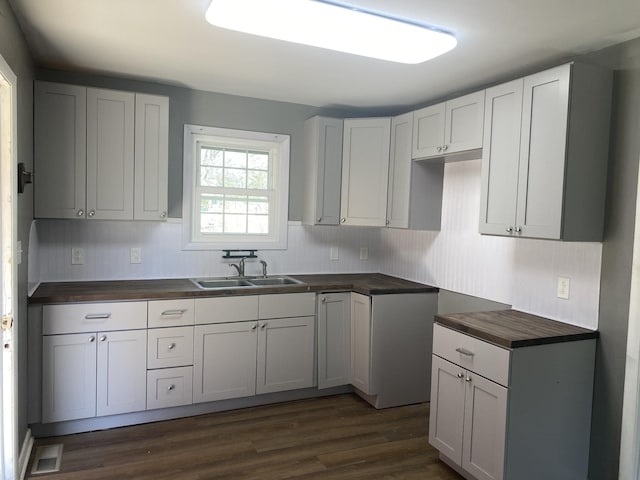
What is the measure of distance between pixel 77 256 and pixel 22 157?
3.08 ft

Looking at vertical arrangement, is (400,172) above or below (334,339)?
above

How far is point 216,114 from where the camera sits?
3646 mm

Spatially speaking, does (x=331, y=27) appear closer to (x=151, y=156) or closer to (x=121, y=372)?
(x=151, y=156)

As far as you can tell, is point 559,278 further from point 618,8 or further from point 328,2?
point 328,2

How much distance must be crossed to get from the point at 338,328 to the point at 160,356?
4.34ft

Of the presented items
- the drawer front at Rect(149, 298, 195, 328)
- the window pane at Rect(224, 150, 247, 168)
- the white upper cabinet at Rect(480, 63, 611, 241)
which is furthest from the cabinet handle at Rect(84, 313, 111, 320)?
the white upper cabinet at Rect(480, 63, 611, 241)

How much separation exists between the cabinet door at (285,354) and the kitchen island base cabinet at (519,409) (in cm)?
122

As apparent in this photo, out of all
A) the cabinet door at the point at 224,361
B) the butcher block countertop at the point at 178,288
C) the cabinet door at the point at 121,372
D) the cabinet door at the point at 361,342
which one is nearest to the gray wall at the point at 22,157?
the butcher block countertop at the point at 178,288

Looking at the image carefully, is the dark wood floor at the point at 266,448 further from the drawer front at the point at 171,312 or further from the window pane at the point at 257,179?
the window pane at the point at 257,179

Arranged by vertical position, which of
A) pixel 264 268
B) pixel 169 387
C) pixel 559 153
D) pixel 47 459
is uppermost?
pixel 559 153

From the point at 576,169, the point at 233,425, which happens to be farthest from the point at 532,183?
the point at 233,425

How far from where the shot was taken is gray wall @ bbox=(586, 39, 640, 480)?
7.50 ft

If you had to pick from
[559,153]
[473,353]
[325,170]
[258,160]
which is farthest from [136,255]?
[559,153]

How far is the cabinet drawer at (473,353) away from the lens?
88.6 inches
